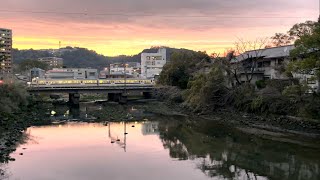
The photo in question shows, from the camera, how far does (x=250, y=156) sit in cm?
2036

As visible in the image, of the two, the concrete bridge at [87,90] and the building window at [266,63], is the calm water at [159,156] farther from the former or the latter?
the concrete bridge at [87,90]

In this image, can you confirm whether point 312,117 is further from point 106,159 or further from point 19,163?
point 19,163

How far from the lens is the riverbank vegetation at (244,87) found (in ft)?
85.0

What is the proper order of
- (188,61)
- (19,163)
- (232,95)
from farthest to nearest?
(188,61) < (232,95) < (19,163)

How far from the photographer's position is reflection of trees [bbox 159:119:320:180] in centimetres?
1725

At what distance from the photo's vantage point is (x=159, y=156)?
20797 mm

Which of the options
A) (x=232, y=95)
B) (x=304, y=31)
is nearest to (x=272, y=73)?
(x=232, y=95)

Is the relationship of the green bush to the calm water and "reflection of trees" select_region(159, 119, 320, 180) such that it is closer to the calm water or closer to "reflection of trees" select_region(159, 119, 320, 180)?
the calm water

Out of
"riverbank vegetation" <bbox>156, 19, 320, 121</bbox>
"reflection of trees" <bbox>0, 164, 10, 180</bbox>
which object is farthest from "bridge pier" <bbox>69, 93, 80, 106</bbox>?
"reflection of trees" <bbox>0, 164, 10, 180</bbox>

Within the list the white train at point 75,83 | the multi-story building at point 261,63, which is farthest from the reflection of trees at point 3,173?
the white train at point 75,83

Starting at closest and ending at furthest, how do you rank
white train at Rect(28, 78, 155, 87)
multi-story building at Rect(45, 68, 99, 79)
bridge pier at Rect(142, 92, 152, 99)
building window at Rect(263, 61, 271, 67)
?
1. building window at Rect(263, 61, 271, 67)
2. white train at Rect(28, 78, 155, 87)
3. bridge pier at Rect(142, 92, 152, 99)
4. multi-story building at Rect(45, 68, 99, 79)

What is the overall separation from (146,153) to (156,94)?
126 feet

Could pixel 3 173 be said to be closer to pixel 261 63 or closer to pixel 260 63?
pixel 261 63

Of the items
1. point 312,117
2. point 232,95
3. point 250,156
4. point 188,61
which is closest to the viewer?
point 250,156
